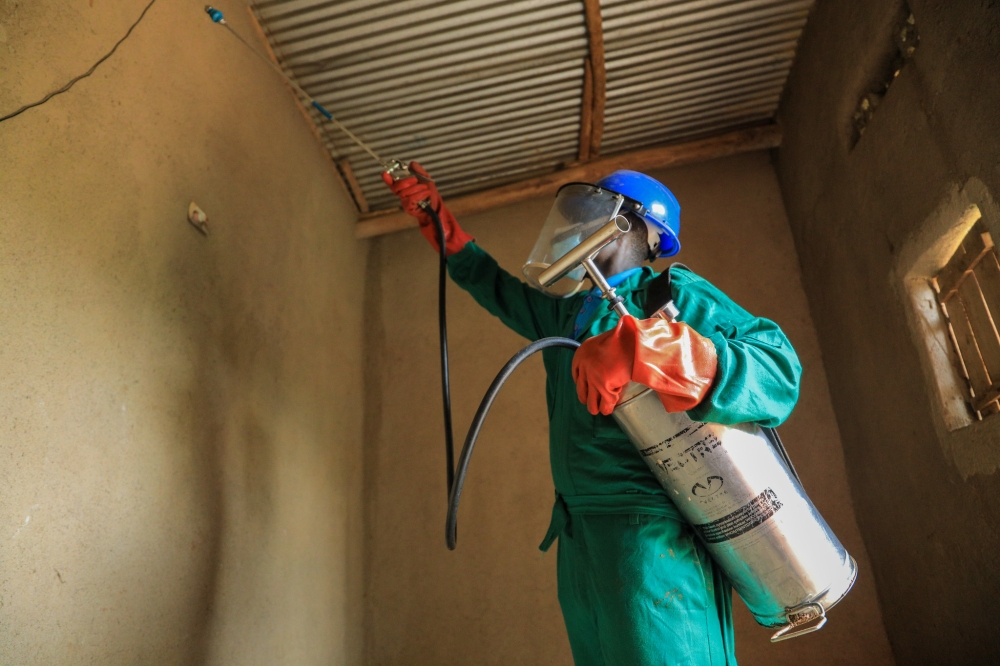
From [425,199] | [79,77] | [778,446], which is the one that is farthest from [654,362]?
[79,77]

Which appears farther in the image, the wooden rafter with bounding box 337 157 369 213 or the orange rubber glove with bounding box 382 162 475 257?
the wooden rafter with bounding box 337 157 369 213

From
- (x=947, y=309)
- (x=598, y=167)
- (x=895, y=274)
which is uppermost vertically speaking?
(x=598, y=167)

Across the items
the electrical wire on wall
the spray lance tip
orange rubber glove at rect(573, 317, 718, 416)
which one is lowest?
orange rubber glove at rect(573, 317, 718, 416)

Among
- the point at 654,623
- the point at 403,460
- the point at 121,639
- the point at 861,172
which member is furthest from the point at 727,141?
the point at 121,639

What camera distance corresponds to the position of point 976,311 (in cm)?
212

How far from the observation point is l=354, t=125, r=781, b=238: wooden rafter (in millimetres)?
3371

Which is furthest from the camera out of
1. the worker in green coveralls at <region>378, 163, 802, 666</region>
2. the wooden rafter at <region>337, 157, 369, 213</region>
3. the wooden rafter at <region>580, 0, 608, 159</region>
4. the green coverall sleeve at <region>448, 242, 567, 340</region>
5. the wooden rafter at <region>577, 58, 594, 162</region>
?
the wooden rafter at <region>337, 157, 369, 213</region>

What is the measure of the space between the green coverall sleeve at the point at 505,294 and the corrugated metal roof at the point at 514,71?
0.97 m

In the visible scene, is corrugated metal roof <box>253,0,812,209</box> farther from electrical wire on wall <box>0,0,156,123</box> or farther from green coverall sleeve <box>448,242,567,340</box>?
green coverall sleeve <box>448,242,567,340</box>

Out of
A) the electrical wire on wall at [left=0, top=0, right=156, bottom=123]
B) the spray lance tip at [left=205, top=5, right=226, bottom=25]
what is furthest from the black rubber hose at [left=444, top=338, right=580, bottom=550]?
the spray lance tip at [left=205, top=5, right=226, bottom=25]

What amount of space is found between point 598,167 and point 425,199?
131cm

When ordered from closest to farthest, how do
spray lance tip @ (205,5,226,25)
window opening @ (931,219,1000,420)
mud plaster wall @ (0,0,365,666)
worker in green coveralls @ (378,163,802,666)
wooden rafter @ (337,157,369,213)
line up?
mud plaster wall @ (0,0,365,666) → worker in green coveralls @ (378,163,802,666) → window opening @ (931,219,1000,420) → spray lance tip @ (205,5,226,25) → wooden rafter @ (337,157,369,213)

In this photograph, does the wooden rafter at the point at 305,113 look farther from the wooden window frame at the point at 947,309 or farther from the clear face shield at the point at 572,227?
the wooden window frame at the point at 947,309

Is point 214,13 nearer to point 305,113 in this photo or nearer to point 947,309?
point 305,113
